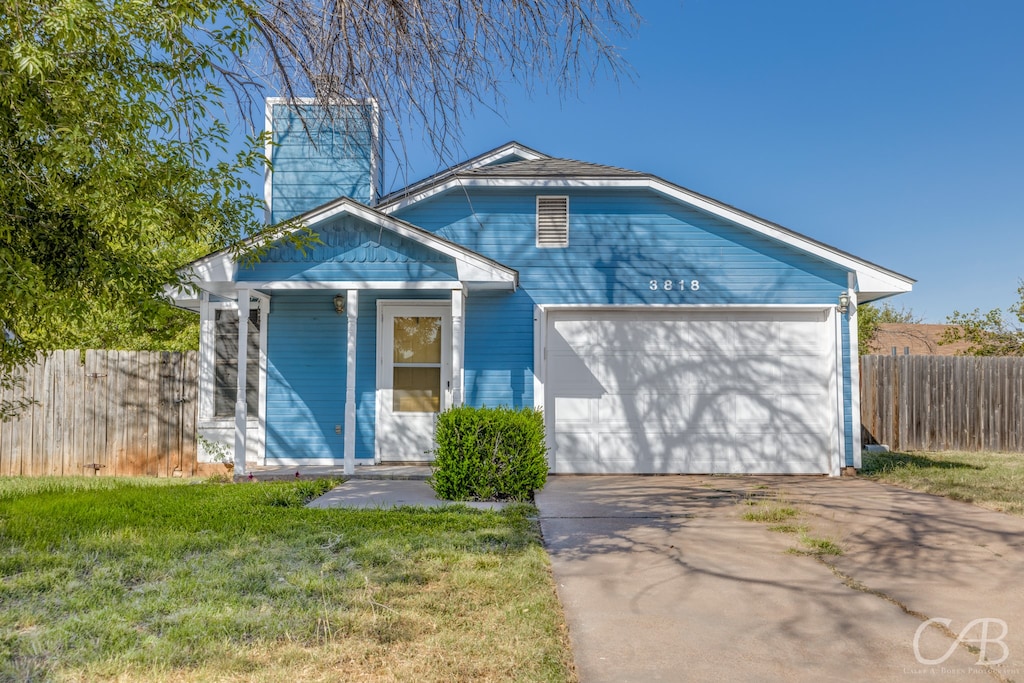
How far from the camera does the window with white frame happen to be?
9703mm

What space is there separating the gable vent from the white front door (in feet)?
5.54

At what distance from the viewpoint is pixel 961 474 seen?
9.31 meters

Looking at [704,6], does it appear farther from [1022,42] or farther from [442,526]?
[1022,42]

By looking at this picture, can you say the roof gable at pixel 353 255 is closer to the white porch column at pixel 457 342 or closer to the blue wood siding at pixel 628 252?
the white porch column at pixel 457 342

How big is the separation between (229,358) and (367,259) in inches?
112

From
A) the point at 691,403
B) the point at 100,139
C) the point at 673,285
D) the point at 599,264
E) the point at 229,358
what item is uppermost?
the point at 100,139

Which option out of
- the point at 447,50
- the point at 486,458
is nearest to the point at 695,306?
the point at 486,458

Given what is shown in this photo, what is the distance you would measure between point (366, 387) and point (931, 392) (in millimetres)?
10629

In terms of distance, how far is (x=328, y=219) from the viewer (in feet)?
27.6

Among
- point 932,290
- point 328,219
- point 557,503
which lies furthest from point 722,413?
point 932,290

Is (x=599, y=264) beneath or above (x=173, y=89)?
beneath

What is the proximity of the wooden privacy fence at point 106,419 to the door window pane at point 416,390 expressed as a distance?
306 cm

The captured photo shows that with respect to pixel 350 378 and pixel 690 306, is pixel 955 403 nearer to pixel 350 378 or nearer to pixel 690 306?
pixel 690 306

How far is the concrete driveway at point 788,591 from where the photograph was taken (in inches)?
118
